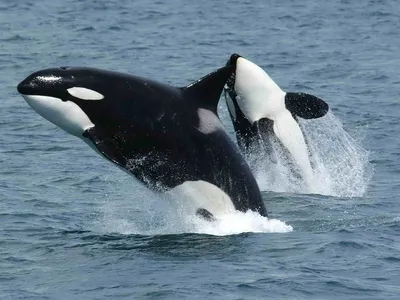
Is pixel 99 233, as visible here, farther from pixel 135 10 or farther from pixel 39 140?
pixel 135 10

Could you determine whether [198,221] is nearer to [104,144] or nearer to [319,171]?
[104,144]

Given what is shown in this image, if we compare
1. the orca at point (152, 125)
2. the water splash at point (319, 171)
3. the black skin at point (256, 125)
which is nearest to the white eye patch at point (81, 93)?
the orca at point (152, 125)

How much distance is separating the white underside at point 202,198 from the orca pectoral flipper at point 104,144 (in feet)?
3.88

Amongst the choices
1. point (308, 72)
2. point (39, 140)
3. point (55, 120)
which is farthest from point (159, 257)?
point (308, 72)

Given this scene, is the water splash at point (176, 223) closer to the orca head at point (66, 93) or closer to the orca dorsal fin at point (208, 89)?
the orca dorsal fin at point (208, 89)

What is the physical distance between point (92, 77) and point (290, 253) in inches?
155

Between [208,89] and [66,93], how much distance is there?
84.4 inches

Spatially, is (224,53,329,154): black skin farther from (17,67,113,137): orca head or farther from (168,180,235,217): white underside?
(17,67,113,137): orca head

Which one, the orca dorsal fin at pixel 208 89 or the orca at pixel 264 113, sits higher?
the orca dorsal fin at pixel 208 89

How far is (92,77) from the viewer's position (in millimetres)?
17984

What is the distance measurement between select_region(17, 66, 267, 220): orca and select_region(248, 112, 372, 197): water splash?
443 centimetres

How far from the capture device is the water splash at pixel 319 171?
2300 centimetres

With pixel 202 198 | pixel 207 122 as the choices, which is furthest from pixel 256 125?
pixel 207 122

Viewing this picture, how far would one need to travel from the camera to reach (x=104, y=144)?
17859mm
